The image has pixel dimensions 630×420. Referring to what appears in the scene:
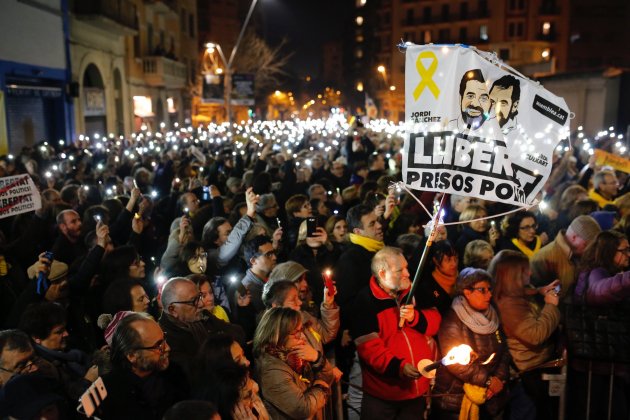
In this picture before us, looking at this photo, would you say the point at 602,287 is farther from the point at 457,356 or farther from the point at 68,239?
the point at 68,239

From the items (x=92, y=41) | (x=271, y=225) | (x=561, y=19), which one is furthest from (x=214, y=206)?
(x=561, y=19)

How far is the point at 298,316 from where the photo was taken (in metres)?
3.91

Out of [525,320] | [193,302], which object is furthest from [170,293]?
[525,320]

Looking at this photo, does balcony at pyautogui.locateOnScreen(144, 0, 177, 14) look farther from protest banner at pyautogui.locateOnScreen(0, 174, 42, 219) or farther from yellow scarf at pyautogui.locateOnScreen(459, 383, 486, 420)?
yellow scarf at pyautogui.locateOnScreen(459, 383, 486, 420)

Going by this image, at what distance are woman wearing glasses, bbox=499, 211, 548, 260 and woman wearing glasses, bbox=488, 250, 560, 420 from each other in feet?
5.33

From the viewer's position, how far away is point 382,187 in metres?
9.03

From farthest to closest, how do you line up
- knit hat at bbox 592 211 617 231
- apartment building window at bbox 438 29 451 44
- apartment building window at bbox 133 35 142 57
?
apartment building window at bbox 438 29 451 44 < apartment building window at bbox 133 35 142 57 < knit hat at bbox 592 211 617 231

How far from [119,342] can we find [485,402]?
2.77 meters

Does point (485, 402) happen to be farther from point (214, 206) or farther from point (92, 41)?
point (92, 41)

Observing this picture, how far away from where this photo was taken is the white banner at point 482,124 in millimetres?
4434

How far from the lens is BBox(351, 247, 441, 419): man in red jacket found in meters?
4.45

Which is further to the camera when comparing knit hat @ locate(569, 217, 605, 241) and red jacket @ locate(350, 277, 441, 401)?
knit hat @ locate(569, 217, 605, 241)

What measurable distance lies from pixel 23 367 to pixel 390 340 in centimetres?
242

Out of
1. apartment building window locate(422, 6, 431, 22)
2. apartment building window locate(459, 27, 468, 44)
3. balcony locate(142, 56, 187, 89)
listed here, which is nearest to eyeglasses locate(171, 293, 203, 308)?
balcony locate(142, 56, 187, 89)
